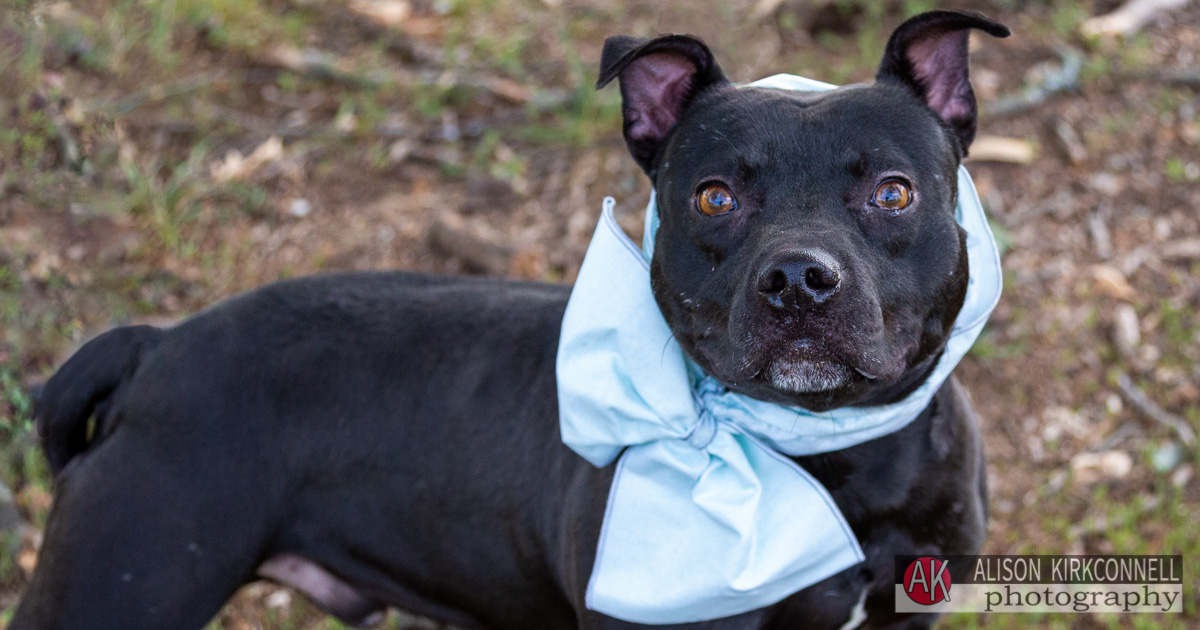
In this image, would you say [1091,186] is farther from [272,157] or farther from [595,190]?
[272,157]

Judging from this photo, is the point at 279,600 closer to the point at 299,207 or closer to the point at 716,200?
the point at 299,207

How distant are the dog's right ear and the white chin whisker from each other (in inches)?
37.2

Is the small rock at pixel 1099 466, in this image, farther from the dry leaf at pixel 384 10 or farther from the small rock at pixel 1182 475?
the dry leaf at pixel 384 10

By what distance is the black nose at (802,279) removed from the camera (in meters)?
2.44

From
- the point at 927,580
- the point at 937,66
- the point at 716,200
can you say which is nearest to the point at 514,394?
the point at 716,200

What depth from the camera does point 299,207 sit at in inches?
237

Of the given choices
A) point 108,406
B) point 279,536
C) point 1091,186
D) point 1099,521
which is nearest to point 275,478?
point 279,536

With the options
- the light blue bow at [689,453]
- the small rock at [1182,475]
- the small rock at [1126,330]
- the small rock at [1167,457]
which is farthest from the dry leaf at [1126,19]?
the light blue bow at [689,453]

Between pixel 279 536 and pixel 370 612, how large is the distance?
599mm

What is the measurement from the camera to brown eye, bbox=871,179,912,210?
2.77m

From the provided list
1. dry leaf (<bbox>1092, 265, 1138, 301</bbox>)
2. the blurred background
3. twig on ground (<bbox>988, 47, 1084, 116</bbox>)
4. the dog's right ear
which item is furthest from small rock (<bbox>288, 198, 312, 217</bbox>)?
dry leaf (<bbox>1092, 265, 1138, 301</bbox>)

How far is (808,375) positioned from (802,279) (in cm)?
30

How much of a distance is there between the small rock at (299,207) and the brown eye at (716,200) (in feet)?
12.1

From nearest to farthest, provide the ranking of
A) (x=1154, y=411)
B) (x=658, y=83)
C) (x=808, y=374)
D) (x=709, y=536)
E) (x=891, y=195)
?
1. (x=808, y=374)
2. (x=891, y=195)
3. (x=709, y=536)
4. (x=658, y=83)
5. (x=1154, y=411)
